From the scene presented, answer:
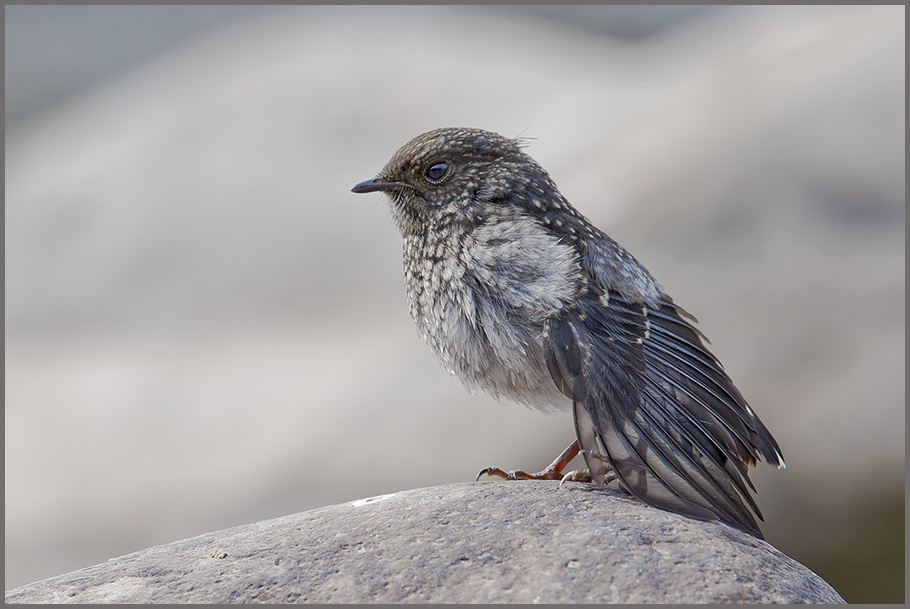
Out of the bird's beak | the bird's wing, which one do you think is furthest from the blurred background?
the bird's beak

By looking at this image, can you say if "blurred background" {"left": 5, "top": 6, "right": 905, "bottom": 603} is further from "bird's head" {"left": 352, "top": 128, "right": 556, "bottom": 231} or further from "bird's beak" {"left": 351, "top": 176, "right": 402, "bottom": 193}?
"bird's beak" {"left": 351, "top": 176, "right": 402, "bottom": 193}

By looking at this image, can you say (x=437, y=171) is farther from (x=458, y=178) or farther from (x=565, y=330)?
(x=565, y=330)

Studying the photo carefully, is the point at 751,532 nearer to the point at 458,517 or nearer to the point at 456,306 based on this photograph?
the point at 458,517

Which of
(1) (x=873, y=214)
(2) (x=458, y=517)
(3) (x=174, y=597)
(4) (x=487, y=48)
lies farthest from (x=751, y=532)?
(4) (x=487, y=48)

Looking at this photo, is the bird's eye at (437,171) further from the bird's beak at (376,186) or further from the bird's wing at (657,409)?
the bird's wing at (657,409)

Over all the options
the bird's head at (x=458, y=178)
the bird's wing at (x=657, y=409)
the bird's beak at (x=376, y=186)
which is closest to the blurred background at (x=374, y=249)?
the bird's wing at (x=657, y=409)

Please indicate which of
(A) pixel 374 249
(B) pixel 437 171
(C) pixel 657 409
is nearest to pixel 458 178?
(B) pixel 437 171
